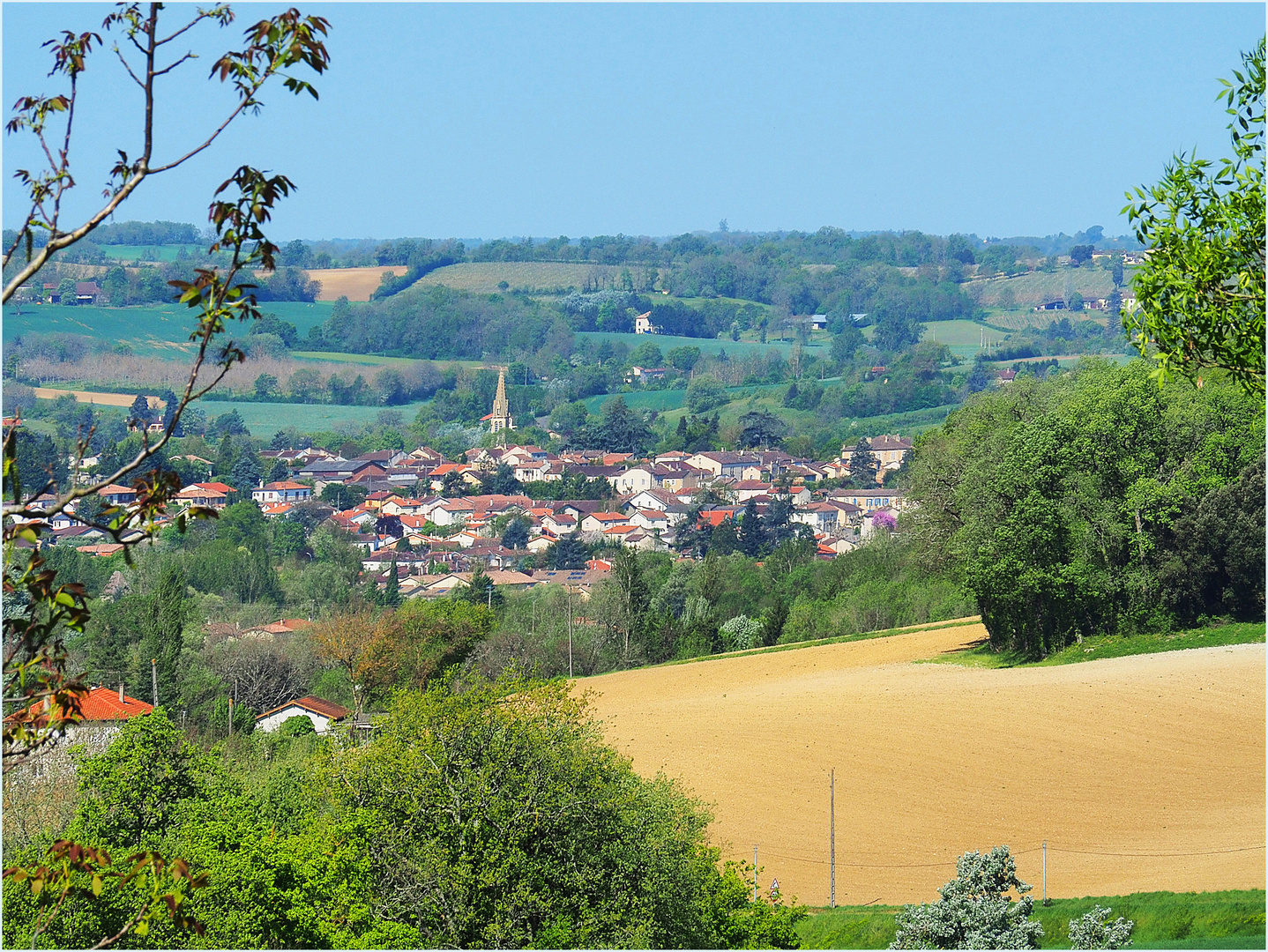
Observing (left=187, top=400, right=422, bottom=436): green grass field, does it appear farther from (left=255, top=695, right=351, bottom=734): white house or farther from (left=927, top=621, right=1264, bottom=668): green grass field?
(left=927, top=621, right=1264, bottom=668): green grass field

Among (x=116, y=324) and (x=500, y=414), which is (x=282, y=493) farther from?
(x=116, y=324)

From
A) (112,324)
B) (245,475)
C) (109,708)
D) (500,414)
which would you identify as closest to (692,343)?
(500,414)

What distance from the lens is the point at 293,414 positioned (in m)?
147

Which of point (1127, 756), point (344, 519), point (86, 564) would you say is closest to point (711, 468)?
point (344, 519)

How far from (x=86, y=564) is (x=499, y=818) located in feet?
205

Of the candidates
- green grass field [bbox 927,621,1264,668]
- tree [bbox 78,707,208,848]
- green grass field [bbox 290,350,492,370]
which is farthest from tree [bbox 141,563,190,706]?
green grass field [bbox 290,350,492,370]

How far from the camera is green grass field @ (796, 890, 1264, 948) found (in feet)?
41.5

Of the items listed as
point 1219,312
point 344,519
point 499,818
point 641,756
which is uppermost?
point 1219,312

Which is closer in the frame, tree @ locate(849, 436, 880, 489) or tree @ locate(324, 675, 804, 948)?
tree @ locate(324, 675, 804, 948)

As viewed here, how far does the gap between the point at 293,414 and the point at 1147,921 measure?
14047 cm

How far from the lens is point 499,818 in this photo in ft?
37.9

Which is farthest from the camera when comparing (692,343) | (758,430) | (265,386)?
(692,343)

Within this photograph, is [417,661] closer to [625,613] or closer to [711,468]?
[625,613]

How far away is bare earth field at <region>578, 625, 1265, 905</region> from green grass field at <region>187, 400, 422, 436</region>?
113440mm
